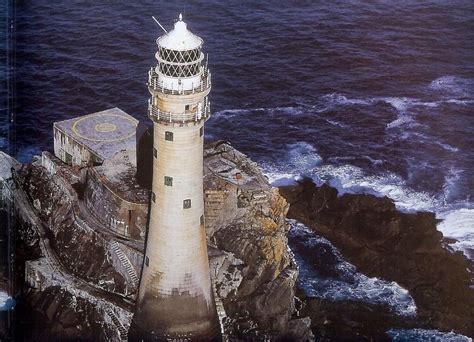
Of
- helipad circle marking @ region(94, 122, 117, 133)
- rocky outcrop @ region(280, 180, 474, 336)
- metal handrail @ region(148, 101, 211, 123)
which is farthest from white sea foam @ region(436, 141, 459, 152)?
metal handrail @ region(148, 101, 211, 123)

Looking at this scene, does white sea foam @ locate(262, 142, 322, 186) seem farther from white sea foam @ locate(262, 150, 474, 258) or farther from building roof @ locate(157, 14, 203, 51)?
building roof @ locate(157, 14, 203, 51)

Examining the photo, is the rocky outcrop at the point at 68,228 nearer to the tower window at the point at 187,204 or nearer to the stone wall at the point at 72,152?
the stone wall at the point at 72,152

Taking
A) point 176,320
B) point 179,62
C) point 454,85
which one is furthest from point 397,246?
point 179,62

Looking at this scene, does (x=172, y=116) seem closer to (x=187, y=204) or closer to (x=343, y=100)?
(x=187, y=204)

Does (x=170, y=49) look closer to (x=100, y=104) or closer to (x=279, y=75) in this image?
(x=100, y=104)

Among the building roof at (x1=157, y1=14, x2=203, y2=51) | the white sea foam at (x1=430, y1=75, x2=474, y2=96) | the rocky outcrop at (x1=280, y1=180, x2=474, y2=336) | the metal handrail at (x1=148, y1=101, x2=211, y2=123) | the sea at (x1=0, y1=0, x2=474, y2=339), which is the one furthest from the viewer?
the white sea foam at (x1=430, y1=75, x2=474, y2=96)

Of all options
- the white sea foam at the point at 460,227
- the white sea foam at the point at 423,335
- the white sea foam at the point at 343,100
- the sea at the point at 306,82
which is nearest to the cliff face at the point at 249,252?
the white sea foam at the point at 423,335
